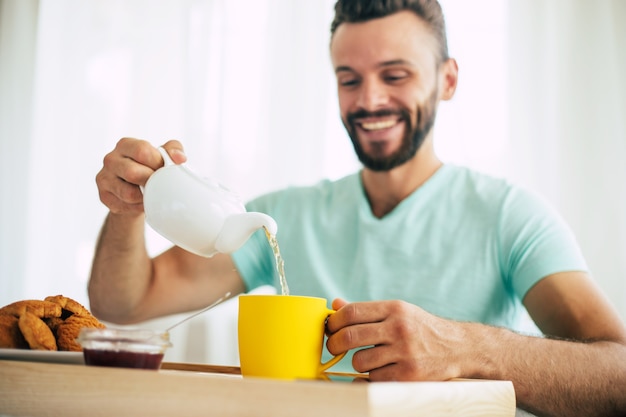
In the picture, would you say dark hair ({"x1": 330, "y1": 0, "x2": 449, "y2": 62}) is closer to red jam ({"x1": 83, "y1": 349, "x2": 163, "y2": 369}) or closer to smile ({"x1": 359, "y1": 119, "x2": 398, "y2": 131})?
smile ({"x1": 359, "y1": 119, "x2": 398, "y2": 131})

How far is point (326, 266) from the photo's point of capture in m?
1.63

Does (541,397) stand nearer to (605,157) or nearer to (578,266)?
(578,266)

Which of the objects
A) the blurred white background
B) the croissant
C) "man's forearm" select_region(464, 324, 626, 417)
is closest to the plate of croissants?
the croissant

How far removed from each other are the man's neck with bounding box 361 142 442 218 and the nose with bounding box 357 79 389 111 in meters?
A: 0.17

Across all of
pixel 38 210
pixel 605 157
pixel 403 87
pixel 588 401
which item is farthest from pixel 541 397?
pixel 38 210

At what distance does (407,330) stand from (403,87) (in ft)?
3.03

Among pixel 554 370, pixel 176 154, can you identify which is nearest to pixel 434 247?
pixel 554 370

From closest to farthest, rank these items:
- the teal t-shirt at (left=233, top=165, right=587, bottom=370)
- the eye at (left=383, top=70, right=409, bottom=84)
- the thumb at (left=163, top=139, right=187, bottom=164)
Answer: the thumb at (left=163, top=139, right=187, bottom=164) < the teal t-shirt at (left=233, top=165, right=587, bottom=370) < the eye at (left=383, top=70, right=409, bottom=84)

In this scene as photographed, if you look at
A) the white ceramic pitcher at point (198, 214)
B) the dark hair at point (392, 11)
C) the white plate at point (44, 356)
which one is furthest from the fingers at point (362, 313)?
the dark hair at point (392, 11)

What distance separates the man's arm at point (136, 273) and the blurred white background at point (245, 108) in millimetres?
478

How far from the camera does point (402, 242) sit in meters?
1.57

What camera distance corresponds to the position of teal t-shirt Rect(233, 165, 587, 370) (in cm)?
146

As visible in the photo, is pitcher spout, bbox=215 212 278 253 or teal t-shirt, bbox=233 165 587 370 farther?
teal t-shirt, bbox=233 165 587 370

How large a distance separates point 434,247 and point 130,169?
81cm
